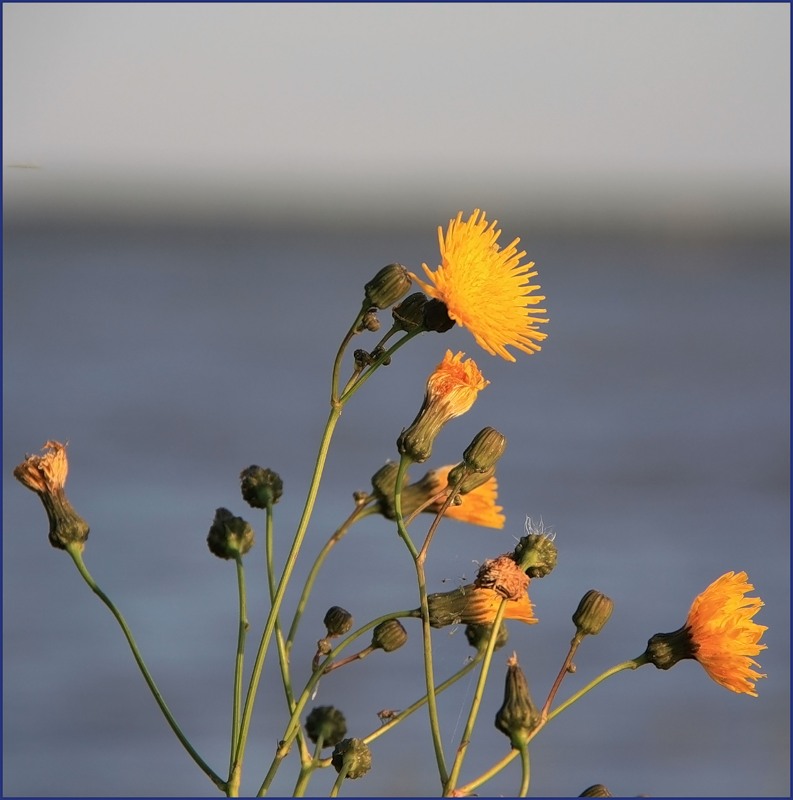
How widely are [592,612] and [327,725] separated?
45 centimetres

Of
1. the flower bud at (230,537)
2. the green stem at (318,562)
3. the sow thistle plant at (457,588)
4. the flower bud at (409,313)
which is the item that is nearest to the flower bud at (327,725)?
the sow thistle plant at (457,588)

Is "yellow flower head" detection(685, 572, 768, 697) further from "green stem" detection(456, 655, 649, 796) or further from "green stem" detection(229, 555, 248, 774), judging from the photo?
"green stem" detection(229, 555, 248, 774)

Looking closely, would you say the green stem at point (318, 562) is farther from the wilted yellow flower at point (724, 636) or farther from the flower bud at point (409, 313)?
the wilted yellow flower at point (724, 636)

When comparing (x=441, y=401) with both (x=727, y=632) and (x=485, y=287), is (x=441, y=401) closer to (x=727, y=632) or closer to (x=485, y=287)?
(x=485, y=287)

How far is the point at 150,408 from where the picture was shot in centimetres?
1471

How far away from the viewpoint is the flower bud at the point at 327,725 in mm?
1922

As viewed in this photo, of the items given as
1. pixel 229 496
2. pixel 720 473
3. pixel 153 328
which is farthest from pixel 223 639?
pixel 153 328

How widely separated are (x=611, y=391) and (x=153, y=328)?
23.5 feet

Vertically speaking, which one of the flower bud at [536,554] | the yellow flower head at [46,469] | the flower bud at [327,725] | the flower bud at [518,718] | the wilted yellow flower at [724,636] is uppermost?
the yellow flower head at [46,469]

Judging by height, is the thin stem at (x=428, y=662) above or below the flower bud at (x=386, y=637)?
below

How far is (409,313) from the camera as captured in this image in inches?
66.1

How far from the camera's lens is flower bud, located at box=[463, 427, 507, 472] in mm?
1726

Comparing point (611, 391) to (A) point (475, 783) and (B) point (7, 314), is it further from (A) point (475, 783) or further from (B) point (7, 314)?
(A) point (475, 783)

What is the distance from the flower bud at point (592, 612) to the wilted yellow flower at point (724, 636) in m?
0.08
